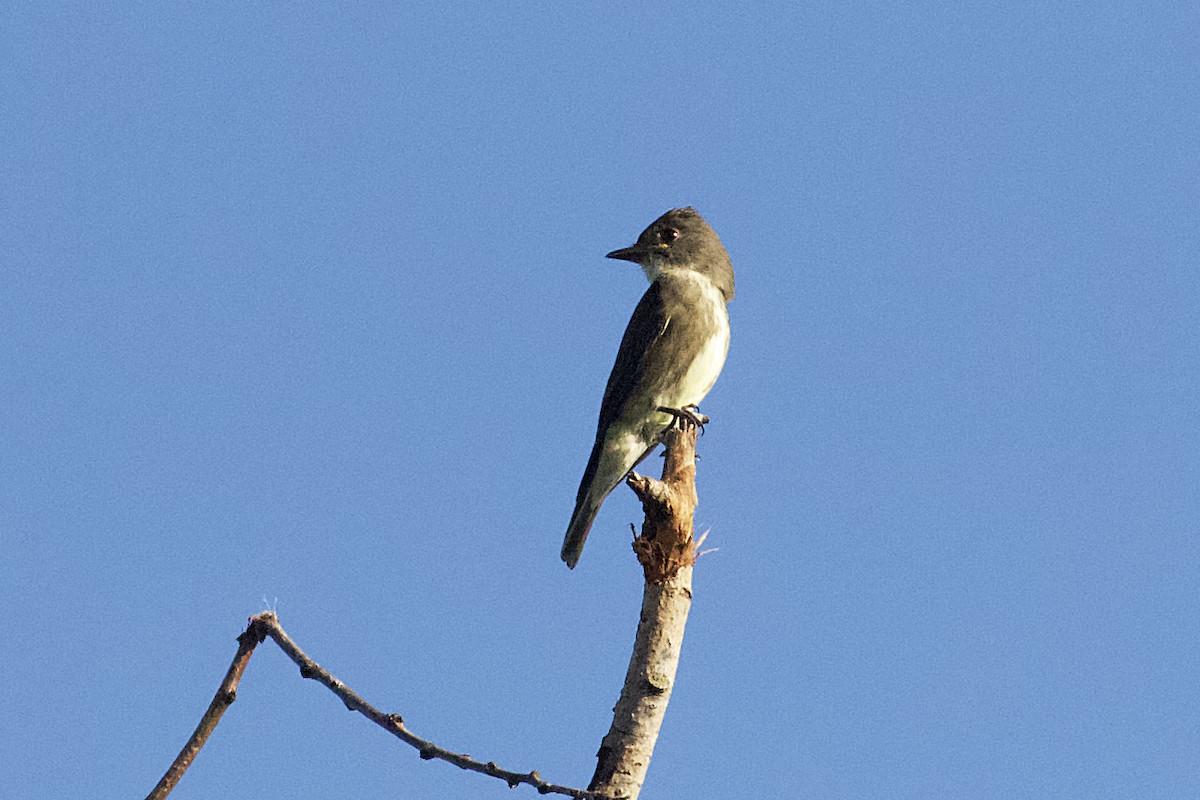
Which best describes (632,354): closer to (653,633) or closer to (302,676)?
(653,633)

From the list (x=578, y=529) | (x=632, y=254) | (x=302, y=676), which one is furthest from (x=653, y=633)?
(x=632, y=254)

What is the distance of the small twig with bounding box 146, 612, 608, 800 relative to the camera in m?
3.30

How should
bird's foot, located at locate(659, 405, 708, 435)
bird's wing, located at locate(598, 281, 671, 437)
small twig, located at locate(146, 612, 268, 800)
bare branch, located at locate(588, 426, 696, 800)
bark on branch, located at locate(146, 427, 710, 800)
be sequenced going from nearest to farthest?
small twig, located at locate(146, 612, 268, 800)
bark on branch, located at locate(146, 427, 710, 800)
bare branch, located at locate(588, 426, 696, 800)
bird's foot, located at locate(659, 405, 708, 435)
bird's wing, located at locate(598, 281, 671, 437)

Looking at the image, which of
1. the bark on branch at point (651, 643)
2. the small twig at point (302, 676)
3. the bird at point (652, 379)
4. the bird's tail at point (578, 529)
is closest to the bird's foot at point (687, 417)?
the bird at point (652, 379)

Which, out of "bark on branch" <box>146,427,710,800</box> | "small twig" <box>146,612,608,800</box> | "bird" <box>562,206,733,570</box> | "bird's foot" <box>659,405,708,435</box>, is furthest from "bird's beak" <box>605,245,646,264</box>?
"small twig" <box>146,612,608,800</box>

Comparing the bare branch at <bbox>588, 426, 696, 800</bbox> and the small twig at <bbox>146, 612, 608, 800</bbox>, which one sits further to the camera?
the bare branch at <bbox>588, 426, 696, 800</bbox>

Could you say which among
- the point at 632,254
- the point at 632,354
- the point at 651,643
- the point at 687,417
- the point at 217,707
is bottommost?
the point at 217,707

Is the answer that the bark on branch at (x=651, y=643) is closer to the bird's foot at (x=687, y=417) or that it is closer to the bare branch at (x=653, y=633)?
the bare branch at (x=653, y=633)

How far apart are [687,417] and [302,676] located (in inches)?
196

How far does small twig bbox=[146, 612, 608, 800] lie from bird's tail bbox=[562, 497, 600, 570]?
4456 mm

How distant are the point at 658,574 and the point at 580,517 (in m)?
2.79

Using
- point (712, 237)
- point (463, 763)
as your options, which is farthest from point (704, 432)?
point (463, 763)

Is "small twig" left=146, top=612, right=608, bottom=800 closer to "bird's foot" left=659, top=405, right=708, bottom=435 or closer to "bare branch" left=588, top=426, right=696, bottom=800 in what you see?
"bare branch" left=588, top=426, right=696, bottom=800

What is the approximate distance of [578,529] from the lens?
8.66 m
